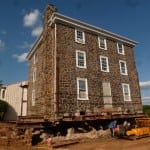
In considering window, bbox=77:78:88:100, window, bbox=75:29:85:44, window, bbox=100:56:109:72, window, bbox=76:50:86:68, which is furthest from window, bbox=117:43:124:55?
window, bbox=77:78:88:100

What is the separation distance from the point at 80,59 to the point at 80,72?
160 cm

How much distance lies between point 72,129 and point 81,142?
1548mm

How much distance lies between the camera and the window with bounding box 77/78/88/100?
59.1 ft

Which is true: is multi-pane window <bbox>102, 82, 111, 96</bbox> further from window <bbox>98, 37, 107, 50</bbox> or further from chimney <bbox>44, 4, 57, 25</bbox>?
chimney <bbox>44, 4, 57, 25</bbox>

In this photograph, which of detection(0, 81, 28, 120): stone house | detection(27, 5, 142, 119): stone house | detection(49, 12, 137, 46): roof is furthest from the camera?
detection(0, 81, 28, 120): stone house

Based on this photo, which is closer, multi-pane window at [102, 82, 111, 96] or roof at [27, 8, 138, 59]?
roof at [27, 8, 138, 59]

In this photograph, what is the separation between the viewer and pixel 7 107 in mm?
27781

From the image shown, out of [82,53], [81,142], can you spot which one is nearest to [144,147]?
[81,142]

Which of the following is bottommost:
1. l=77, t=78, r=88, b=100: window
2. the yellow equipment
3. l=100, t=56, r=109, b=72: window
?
the yellow equipment

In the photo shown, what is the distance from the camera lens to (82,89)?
725 inches

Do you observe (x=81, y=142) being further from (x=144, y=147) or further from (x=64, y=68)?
(x=64, y=68)

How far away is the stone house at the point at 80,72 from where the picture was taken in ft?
56.9

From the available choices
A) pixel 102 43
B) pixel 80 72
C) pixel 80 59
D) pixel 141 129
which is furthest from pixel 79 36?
pixel 141 129

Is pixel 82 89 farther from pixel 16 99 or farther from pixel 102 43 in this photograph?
pixel 16 99
